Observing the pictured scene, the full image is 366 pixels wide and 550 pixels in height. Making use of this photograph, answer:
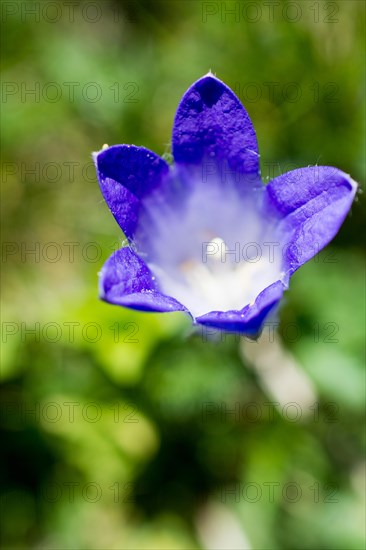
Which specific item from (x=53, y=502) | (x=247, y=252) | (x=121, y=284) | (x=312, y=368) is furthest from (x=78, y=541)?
(x=121, y=284)

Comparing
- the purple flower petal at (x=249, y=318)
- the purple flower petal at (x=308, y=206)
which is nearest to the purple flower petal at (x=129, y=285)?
the purple flower petal at (x=249, y=318)

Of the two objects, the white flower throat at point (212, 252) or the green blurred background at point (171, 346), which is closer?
the white flower throat at point (212, 252)

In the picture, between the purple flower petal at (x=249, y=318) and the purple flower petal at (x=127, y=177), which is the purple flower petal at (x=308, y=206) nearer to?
the purple flower petal at (x=249, y=318)

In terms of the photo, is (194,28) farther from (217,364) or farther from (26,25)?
(217,364)

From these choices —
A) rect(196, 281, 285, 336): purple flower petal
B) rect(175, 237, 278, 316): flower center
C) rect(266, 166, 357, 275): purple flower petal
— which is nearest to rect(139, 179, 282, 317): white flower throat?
rect(175, 237, 278, 316): flower center

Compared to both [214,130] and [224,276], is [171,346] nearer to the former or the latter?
[224,276]

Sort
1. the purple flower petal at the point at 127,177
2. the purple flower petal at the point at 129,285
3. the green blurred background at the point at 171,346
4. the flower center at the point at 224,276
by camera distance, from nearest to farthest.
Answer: the purple flower petal at the point at 129,285, the purple flower petal at the point at 127,177, the flower center at the point at 224,276, the green blurred background at the point at 171,346

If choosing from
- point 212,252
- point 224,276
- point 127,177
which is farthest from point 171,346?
point 127,177
